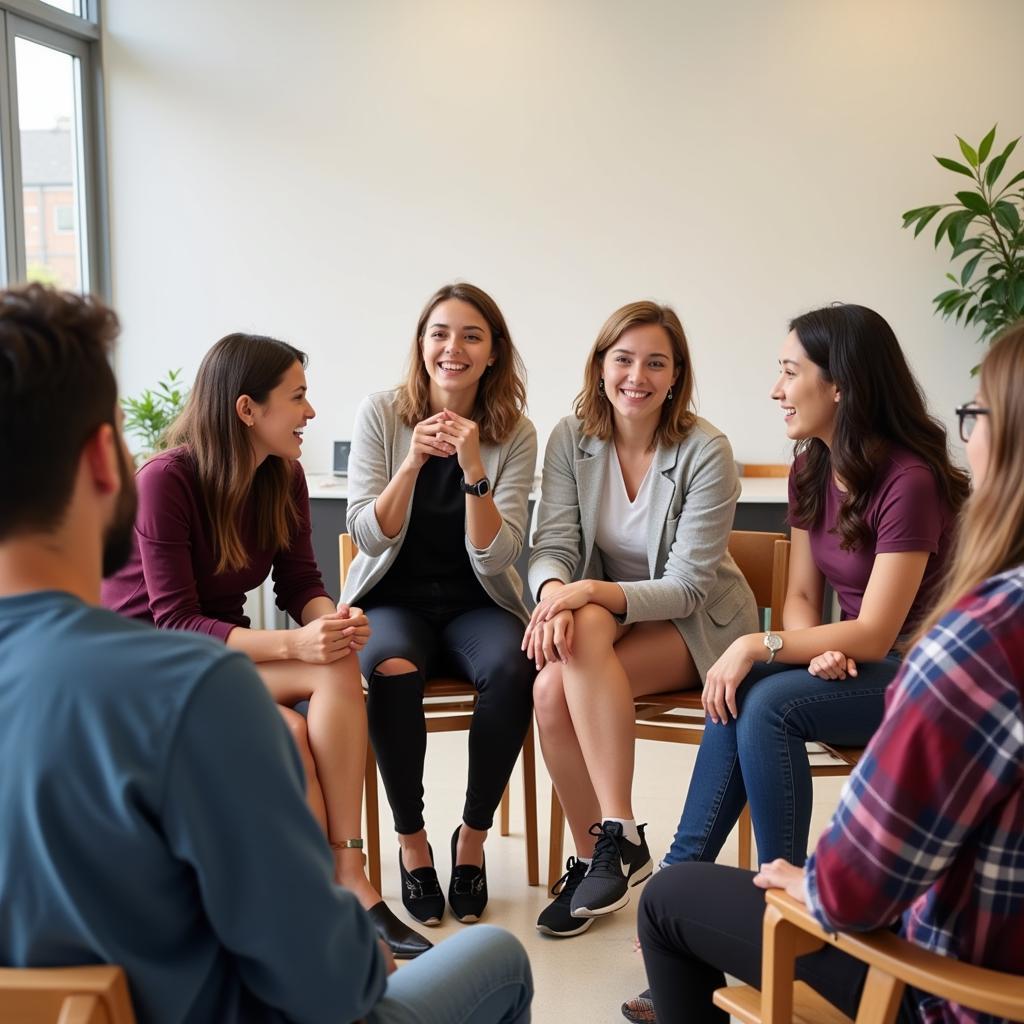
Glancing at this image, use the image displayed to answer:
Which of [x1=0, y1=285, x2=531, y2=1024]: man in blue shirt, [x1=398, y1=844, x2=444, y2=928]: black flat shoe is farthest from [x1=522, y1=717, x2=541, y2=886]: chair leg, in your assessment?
[x1=0, y1=285, x2=531, y2=1024]: man in blue shirt

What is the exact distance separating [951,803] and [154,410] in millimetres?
4069

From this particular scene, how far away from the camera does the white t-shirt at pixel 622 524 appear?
2.55 meters

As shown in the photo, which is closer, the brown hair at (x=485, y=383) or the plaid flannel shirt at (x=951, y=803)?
the plaid flannel shirt at (x=951, y=803)

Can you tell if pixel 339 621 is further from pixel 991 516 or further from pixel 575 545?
pixel 991 516

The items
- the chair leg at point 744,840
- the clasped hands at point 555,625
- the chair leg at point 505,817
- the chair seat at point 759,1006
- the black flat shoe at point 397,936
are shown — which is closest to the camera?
the chair seat at point 759,1006

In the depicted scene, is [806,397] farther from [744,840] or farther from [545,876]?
[545,876]

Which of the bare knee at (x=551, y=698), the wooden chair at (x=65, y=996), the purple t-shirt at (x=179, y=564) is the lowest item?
the bare knee at (x=551, y=698)

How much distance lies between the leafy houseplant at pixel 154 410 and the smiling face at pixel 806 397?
2.84 metres

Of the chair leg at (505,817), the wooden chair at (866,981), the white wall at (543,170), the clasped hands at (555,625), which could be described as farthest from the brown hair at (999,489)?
the white wall at (543,170)

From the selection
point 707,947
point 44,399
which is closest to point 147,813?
point 44,399

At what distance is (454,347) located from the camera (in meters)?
2.60

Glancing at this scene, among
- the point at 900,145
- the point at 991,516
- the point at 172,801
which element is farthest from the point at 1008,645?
the point at 900,145

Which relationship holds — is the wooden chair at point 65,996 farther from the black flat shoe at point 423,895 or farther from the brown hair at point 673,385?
the brown hair at point 673,385

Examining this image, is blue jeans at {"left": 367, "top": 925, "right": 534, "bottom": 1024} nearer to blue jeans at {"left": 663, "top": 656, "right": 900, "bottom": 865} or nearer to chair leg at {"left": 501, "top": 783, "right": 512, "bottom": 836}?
blue jeans at {"left": 663, "top": 656, "right": 900, "bottom": 865}
